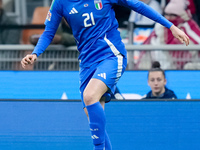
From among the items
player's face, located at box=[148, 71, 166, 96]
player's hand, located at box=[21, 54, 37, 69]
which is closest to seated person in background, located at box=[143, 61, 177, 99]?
player's face, located at box=[148, 71, 166, 96]

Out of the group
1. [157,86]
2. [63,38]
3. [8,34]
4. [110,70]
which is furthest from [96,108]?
[8,34]

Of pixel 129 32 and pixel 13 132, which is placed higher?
pixel 129 32

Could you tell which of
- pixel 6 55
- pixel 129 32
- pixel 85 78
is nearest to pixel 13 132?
pixel 85 78

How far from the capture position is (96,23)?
4402 millimetres

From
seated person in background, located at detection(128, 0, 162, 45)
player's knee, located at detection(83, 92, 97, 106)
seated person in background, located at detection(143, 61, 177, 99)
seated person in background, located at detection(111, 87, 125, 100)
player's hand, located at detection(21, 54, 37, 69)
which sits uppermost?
seated person in background, located at detection(128, 0, 162, 45)

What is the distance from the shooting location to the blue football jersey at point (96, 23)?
438 cm

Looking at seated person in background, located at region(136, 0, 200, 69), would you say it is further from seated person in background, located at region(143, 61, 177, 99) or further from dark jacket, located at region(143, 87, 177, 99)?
dark jacket, located at region(143, 87, 177, 99)

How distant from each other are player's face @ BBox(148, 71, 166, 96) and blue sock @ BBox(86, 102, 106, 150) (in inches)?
77.4

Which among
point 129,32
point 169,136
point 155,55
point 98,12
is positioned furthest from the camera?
point 129,32

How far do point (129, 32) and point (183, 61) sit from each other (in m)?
1.04

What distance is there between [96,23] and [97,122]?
874 mm

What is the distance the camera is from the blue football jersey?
4.38 metres

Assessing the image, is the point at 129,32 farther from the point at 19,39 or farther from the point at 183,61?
the point at 19,39

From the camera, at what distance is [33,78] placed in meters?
6.38
